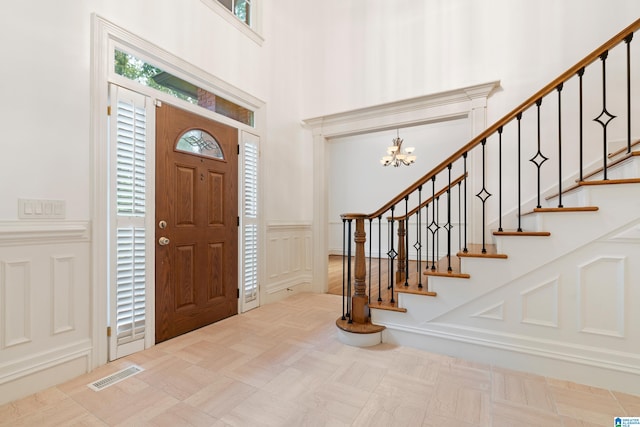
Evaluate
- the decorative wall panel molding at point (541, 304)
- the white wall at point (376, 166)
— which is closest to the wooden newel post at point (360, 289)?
the decorative wall panel molding at point (541, 304)

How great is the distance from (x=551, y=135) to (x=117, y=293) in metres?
4.08

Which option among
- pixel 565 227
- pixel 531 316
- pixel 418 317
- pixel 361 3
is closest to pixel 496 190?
pixel 565 227

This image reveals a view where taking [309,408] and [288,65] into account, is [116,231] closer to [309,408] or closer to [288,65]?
[309,408]

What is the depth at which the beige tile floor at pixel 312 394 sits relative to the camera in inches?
60.5

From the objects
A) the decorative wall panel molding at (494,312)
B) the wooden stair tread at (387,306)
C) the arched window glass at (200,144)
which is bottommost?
the wooden stair tread at (387,306)

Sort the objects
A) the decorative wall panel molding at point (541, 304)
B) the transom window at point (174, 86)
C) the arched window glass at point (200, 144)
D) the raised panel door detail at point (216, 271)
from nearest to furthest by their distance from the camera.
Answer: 1. the decorative wall panel molding at point (541, 304)
2. the transom window at point (174, 86)
3. the arched window glass at point (200, 144)
4. the raised panel door detail at point (216, 271)

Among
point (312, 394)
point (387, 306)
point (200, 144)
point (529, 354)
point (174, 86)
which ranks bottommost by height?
point (312, 394)

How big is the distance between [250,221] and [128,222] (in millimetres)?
1328

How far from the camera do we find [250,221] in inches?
133

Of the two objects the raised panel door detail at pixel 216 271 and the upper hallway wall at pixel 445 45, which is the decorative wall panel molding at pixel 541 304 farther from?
the raised panel door detail at pixel 216 271

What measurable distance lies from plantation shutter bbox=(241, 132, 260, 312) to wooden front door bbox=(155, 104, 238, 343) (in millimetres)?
116

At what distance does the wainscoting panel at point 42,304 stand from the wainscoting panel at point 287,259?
6.13 ft

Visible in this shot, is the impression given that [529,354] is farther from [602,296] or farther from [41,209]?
[41,209]

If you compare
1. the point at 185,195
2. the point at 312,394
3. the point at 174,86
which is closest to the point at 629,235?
the point at 312,394
